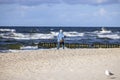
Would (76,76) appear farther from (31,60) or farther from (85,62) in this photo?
(31,60)

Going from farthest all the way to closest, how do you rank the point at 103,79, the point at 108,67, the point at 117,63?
the point at 117,63 → the point at 108,67 → the point at 103,79

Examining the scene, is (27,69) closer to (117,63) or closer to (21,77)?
(21,77)

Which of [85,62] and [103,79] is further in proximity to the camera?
[85,62]

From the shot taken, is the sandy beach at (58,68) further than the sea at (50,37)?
No

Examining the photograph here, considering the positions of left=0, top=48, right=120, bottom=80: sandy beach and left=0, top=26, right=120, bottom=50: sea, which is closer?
left=0, top=48, right=120, bottom=80: sandy beach

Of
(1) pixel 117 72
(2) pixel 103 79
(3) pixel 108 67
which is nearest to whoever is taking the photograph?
(2) pixel 103 79

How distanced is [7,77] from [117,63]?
6.50m

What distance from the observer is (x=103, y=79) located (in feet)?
46.2

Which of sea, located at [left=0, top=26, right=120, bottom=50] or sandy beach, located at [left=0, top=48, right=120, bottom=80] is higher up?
sandy beach, located at [left=0, top=48, right=120, bottom=80]

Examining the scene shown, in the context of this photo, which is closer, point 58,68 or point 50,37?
point 58,68

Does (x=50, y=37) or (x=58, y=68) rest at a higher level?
(x=58, y=68)

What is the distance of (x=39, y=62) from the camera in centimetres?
1833

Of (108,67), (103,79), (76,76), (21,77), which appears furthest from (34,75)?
(108,67)

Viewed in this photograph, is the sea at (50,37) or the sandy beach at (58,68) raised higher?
the sandy beach at (58,68)
